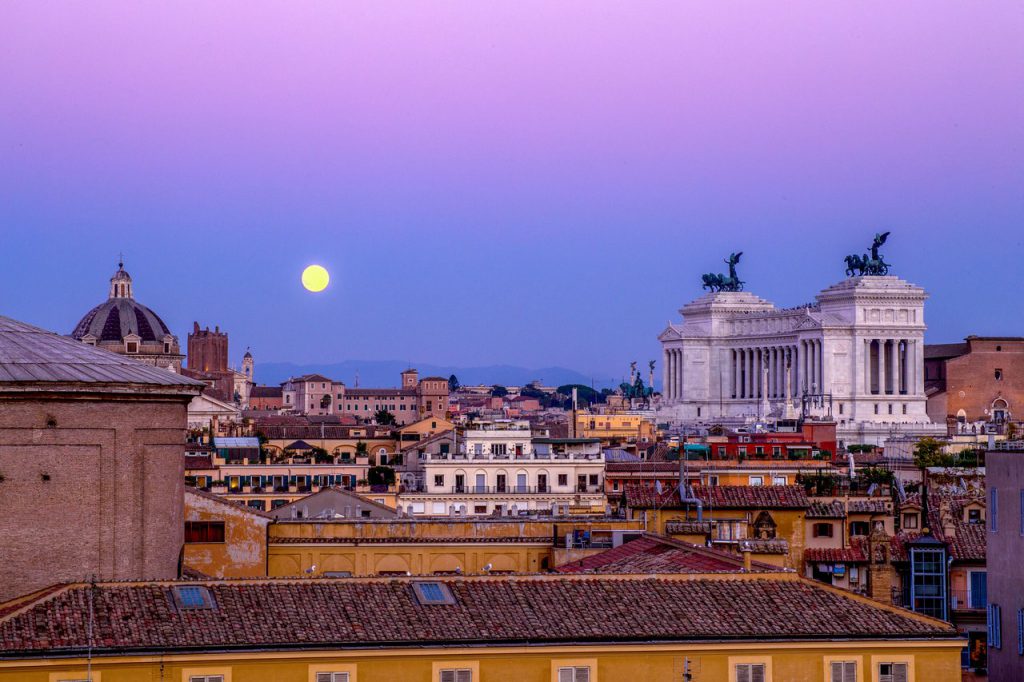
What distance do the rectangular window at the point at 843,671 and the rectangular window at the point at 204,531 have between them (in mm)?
12820

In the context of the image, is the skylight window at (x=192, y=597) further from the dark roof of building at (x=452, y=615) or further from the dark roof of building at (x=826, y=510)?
the dark roof of building at (x=826, y=510)

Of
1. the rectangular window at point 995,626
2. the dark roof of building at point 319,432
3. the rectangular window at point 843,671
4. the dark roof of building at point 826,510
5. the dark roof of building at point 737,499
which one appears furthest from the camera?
the dark roof of building at point 319,432

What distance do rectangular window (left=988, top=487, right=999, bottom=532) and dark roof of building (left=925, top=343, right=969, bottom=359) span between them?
101109 millimetres

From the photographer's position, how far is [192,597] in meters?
18.7

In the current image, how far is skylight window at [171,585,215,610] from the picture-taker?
18500 mm

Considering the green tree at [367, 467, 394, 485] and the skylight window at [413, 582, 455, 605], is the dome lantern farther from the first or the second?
the skylight window at [413, 582, 455, 605]

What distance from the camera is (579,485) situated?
57.1 m

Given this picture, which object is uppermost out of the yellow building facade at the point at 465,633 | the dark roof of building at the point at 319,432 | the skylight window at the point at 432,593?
Result: the dark roof of building at the point at 319,432

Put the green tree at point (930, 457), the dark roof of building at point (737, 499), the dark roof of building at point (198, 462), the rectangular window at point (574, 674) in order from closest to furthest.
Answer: the rectangular window at point (574, 674) → the dark roof of building at point (737, 499) → the dark roof of building at point (198, 462) → the green tree at point (930, 457)

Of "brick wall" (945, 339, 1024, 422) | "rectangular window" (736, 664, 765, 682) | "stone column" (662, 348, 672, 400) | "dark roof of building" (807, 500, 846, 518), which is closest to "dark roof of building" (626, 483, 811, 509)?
"dark roof of building" (807, 500, 846, 518)

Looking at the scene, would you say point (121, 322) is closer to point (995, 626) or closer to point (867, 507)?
point (867, 507)

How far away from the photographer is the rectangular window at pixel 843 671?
62.2ft

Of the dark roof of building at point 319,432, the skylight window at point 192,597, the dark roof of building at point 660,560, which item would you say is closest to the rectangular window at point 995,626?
the dark roof of building at point 660,560

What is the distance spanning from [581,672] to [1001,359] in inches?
4163
